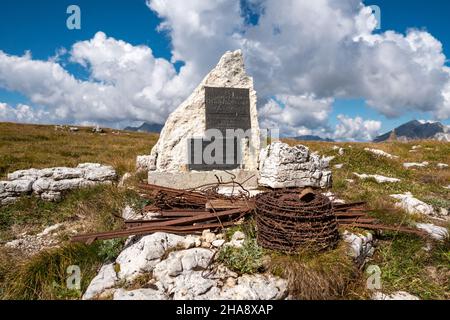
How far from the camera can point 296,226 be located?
5109mm

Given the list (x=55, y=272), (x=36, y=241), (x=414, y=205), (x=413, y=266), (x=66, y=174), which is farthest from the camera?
(x=66, y=174)

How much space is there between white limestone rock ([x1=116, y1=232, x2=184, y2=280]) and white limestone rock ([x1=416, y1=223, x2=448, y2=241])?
5412 mm

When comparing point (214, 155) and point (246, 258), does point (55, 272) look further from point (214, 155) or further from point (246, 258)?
point (214, 155)

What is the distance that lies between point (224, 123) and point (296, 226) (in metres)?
6.19

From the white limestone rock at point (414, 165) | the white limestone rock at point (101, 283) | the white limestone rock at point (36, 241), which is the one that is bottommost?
the white limestone rock at point (36, 241)

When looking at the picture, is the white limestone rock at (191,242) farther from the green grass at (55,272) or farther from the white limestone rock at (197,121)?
the white limestone rock at (197,121)

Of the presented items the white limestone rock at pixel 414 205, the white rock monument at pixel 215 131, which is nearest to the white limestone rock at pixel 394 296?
the white limestone rock at pixel 414 205

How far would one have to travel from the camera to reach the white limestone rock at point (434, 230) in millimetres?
Answer: 6504

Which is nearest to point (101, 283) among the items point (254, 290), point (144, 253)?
point (144, 253)

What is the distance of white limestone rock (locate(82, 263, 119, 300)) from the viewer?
470 centimetres

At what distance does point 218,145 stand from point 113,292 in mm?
6649

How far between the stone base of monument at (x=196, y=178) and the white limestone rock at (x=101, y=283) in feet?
16.1

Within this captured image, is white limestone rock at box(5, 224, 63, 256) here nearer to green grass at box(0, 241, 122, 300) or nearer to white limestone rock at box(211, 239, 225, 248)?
green grass at box(0, 241, 122, 300)

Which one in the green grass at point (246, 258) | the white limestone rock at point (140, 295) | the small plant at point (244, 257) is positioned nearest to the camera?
the white limestone rock at point (140, 295)
